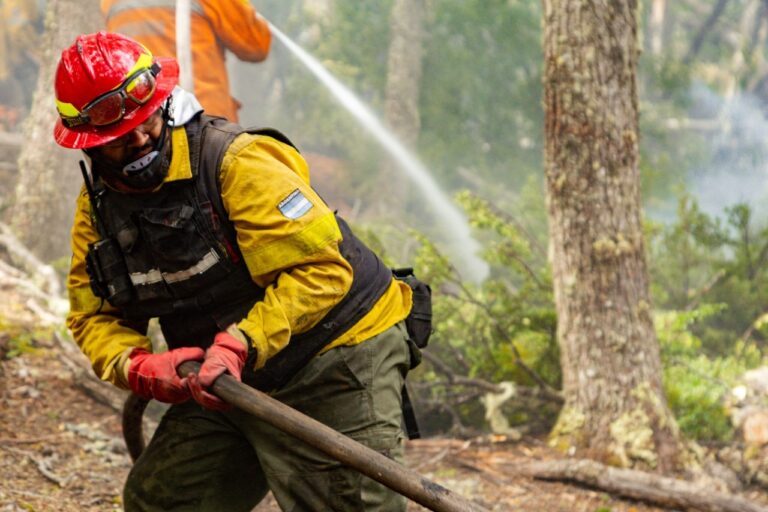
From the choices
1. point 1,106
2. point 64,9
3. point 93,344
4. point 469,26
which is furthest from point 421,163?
point 93,344

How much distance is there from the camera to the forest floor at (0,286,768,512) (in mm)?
4094

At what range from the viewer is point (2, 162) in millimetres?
10438

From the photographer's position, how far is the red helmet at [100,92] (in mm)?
2506

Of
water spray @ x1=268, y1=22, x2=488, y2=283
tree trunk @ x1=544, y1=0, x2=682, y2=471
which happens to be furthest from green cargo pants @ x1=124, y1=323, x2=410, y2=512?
water spray @ x1=268, y1=22, x2=488, y2=283

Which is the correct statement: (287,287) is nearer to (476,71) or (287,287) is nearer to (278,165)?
(278,165)

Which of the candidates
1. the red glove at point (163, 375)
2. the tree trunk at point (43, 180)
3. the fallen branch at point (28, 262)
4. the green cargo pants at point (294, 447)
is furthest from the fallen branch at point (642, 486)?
the tree trunk at point (43, 180)

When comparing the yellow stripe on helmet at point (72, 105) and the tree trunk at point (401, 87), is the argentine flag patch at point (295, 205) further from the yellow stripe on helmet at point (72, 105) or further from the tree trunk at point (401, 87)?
the tree trunk at point (401, 87)

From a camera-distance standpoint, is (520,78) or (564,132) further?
Answer: (520,78)

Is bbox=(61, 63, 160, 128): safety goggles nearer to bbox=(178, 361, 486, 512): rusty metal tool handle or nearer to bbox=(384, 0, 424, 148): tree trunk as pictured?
bbox=(178, 361, 486, 512): rusty metal tool handle

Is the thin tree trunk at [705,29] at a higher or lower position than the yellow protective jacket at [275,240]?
higher

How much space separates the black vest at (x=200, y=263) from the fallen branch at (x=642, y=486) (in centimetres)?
243

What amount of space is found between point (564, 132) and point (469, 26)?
10462 millimetres

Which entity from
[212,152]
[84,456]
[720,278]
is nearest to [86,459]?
[84,456]

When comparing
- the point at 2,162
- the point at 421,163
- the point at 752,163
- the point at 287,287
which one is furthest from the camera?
the point at 752,163
